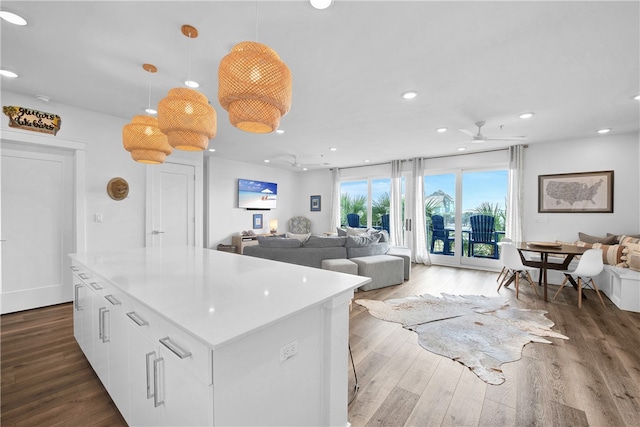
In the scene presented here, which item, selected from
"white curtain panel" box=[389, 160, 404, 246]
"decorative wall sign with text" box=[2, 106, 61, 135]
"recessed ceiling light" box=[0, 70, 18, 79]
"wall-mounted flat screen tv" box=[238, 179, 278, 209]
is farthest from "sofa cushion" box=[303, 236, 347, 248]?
"recessed ceiling light" box=[0, 70, 18, 79]

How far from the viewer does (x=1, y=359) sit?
7.30ft

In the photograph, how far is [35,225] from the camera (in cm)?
332

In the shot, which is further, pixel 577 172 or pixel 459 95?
pixel 577 172

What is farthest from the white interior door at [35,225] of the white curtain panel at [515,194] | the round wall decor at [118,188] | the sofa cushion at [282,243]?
the white curtain panel at [515,194]

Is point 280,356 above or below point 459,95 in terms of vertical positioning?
below

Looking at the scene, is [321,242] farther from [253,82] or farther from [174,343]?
[174,343]

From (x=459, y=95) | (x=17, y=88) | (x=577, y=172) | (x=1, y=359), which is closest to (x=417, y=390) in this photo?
(x=459, y=95)

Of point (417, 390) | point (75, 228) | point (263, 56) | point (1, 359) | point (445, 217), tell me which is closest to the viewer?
point (263, 56)

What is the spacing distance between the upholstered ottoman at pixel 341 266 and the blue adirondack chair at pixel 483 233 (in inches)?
131

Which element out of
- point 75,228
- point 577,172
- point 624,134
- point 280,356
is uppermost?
point 624,134

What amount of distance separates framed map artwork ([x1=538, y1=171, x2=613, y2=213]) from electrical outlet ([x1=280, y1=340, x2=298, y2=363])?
584cm

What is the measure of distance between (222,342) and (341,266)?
3.53 meters

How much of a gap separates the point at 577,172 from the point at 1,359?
786 cm

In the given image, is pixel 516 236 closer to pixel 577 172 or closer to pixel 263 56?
pixel 577 172
